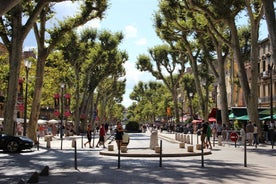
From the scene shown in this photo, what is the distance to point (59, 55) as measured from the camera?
176ft

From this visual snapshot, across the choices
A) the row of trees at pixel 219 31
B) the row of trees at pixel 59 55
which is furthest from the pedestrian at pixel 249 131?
the row of trees at pixel 59 55

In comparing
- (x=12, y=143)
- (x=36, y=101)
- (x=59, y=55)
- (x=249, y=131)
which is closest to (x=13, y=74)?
(x=36, y=101)

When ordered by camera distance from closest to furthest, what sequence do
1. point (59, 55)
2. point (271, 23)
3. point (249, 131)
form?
1. point (271, 23)
2. point (249, 131)
3. point (59, 55)

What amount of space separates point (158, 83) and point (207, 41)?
7621 centimetres

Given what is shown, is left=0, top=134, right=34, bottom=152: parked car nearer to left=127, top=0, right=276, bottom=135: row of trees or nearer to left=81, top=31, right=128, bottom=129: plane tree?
left=127, top=0, right=276, bottom=135: row of trees

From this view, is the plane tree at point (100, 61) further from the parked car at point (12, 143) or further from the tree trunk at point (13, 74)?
the parked car at point (12, 143)

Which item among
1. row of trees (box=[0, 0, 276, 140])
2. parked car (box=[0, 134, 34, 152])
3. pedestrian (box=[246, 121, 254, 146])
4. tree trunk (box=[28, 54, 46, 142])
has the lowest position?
parked car (box=[0, 134, 34, 152])

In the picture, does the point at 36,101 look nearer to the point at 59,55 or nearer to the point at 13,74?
the point at 13,74

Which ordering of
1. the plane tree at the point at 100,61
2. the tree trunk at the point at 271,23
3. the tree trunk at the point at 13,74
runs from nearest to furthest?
the tree trunk at the point at 271,23 → the tree trunk at the point at 13,74 → the plane tree at the point at 100,61

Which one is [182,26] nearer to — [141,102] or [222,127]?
[222,127]

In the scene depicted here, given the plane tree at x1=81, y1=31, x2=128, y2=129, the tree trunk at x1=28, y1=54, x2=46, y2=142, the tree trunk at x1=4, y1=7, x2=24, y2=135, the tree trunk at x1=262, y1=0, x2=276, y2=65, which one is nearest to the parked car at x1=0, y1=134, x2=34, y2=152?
the tree trunk at x1=4, y1=7, x2=24, y2=135

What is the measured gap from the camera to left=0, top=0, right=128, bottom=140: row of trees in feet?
88.8

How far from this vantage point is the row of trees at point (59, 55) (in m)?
27.1

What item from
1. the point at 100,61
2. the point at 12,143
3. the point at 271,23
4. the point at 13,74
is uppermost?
the point at 100,61
